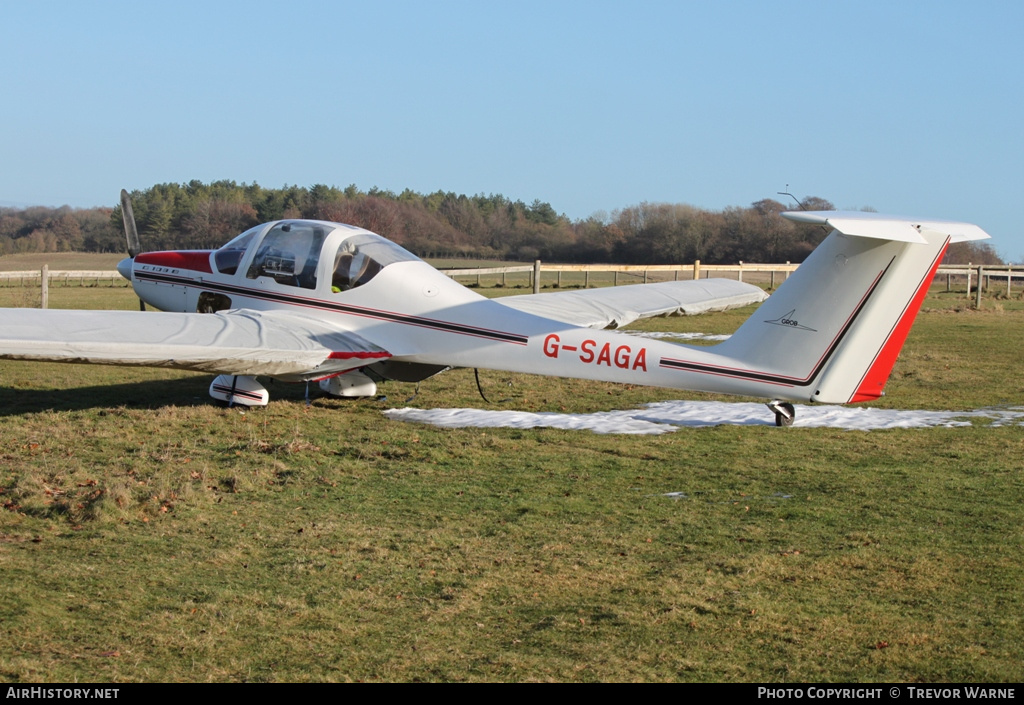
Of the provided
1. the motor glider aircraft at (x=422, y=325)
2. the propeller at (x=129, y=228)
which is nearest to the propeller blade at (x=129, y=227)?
the propeller at (x=129, y=228)

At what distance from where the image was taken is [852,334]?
26.1 ft

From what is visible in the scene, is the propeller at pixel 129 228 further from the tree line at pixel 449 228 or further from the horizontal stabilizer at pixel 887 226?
the tree line at pixel 449 228

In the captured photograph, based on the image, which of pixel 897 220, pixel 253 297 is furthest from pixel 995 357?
pixel 253 297

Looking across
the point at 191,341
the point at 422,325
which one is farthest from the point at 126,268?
the point at 422,325

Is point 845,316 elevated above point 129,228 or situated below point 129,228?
below

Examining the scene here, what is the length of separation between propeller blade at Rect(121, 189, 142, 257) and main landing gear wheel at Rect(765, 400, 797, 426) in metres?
10.4

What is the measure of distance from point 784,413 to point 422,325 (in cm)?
397

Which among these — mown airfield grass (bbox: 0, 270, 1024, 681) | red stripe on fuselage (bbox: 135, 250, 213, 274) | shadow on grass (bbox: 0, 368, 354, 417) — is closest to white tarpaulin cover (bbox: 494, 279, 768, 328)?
shadow on grass (bbox: 0, 368, 354, 417)

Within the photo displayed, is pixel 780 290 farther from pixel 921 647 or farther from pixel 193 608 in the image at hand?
pixel 193 608

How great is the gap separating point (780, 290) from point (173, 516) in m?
5.58

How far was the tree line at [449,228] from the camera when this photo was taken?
5706 cm

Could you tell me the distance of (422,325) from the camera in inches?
404

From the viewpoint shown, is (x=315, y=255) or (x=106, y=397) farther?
(x=106, y=397)

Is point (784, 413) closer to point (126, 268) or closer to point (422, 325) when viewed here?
point (422, 325)
